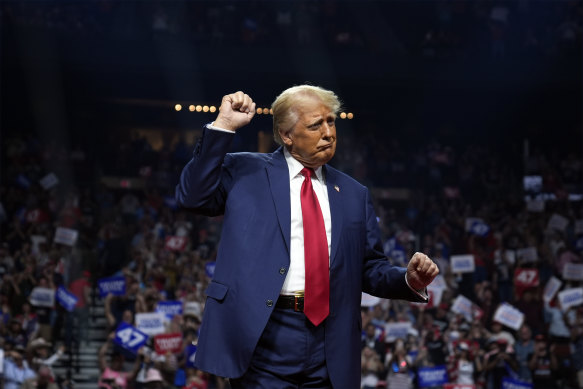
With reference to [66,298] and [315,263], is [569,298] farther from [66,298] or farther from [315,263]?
[315,263]

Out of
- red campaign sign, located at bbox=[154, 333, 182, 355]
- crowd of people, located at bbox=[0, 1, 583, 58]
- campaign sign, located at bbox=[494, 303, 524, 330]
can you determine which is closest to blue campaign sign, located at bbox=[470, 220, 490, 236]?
campaign sign, located at bbox=[494, 303, 524, 330]

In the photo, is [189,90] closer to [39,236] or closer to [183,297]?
[39,236]

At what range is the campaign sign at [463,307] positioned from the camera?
11.1 metres

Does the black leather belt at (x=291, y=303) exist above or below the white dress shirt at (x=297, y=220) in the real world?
below

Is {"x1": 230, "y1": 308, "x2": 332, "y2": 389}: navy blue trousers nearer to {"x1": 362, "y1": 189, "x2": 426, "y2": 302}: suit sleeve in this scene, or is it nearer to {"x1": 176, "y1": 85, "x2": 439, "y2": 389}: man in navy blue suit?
{"x1": 176, "y1": 85, "x2": 439, "y2": 389}: man in navy blue suit

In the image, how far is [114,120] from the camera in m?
19.6

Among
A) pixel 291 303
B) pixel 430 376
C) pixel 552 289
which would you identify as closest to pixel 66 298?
pixel 430 376

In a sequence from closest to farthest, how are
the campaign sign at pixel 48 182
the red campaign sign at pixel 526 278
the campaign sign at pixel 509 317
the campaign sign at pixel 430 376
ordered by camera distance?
1. the campaign sign at pixel 430 376
2. the campaign sign at pixel 509 317
3. the red campaign sign at pixel 526 278
4. the campaign sign at pixel 48 182

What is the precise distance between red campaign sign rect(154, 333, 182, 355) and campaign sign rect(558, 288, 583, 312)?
18.3ft

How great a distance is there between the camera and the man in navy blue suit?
236 cm

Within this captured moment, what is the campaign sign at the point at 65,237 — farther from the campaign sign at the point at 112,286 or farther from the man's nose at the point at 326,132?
the man's nose at the point at 326,132

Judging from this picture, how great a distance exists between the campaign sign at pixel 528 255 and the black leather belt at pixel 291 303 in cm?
1095

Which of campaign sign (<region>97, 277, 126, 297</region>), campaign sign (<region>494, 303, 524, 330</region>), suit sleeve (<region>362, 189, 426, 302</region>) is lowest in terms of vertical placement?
campaign sign (<region>494, 303, 524, 330</region>)

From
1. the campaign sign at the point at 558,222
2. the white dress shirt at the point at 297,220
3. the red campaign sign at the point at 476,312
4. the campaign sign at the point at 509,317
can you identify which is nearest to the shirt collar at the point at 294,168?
the white dress shirt at the point at 297,220
